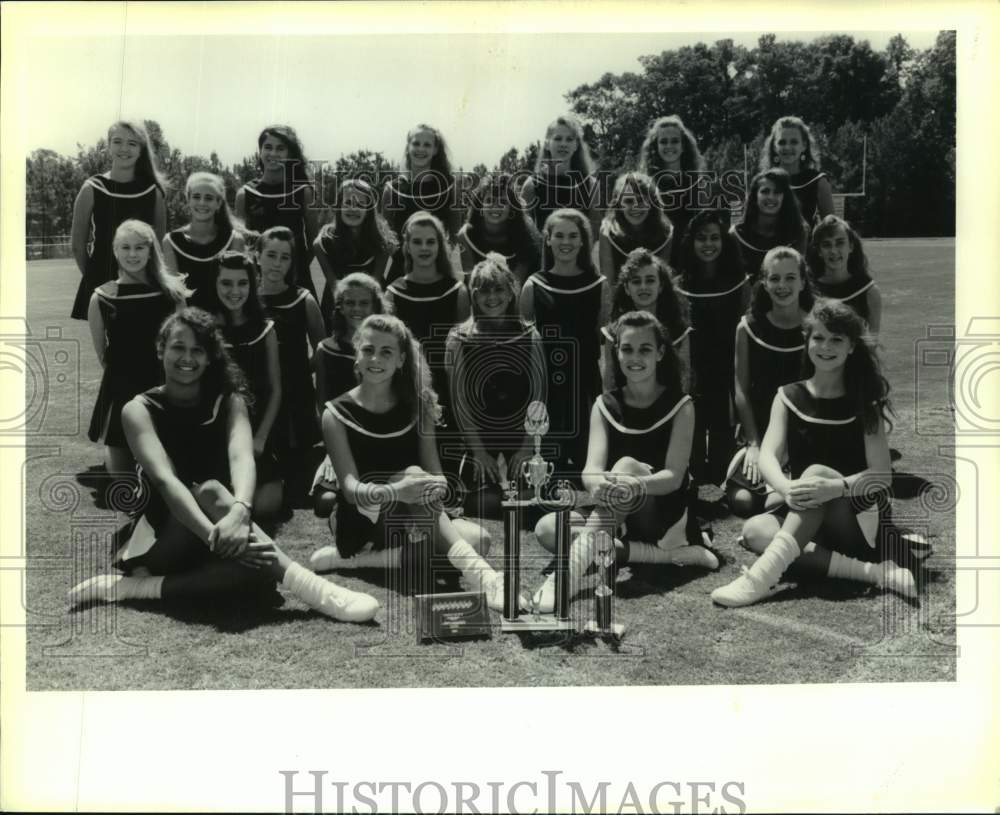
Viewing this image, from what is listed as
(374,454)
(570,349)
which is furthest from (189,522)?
(570,349)

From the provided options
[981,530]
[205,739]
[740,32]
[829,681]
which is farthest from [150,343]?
[981,530]

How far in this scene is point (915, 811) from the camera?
448cm

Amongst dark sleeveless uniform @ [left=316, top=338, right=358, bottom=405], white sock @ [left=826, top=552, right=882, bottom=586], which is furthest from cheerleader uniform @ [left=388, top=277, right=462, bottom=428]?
white sock @ [left=826, top=552, right=882, bottom=586]

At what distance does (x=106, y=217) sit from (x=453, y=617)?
6.94ft

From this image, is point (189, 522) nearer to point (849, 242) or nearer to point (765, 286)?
point (765, 286)

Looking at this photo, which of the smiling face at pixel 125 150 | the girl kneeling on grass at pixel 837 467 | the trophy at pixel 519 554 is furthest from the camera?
the girl kneeling on grass at pixel 837 467

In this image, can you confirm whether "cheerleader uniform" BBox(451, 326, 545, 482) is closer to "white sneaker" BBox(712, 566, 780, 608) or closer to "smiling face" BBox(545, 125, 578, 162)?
"smiling face" BBox(545, 125, 578, 162)

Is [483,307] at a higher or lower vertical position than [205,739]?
higher

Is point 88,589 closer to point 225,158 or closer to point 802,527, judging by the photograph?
point 225,158

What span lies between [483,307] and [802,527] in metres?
1.58

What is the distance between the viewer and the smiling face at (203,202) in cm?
459

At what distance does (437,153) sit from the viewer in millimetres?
4613

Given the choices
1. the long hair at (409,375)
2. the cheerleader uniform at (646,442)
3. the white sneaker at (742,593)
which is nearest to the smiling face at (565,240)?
the cheerleader uniform at (646,442)

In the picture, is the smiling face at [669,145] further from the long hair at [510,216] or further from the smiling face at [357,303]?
the smiling face at [357,303]
